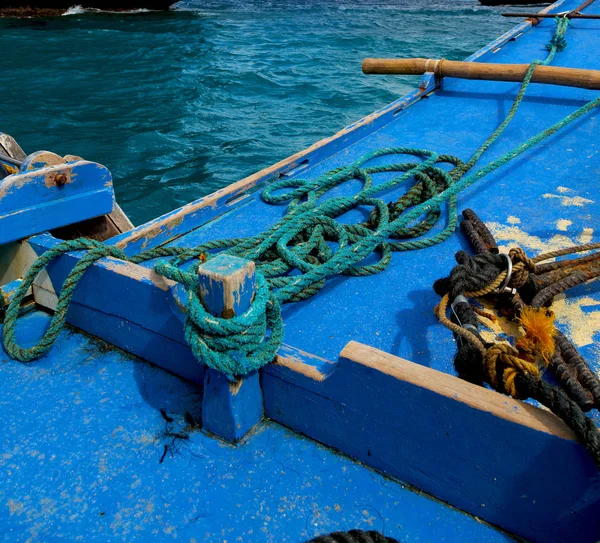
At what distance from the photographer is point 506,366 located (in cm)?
129

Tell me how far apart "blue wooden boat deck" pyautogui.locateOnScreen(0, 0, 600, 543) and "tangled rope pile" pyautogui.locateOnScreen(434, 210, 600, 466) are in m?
0.07

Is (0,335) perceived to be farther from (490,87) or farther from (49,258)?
(490,87)

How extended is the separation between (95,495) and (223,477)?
34 cm

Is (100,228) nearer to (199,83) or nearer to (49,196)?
(49,196)

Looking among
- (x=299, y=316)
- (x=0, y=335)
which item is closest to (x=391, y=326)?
(x=299, y=316)

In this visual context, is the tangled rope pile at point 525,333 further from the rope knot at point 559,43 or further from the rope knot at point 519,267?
the rope knot at point 559,43

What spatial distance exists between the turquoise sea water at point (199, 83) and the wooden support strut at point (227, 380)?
449cm

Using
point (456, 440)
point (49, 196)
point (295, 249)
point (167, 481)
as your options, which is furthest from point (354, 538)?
point (49, 196)

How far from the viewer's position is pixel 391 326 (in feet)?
6.39

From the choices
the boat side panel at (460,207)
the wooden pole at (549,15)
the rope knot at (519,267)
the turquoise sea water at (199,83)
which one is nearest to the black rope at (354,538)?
the boat side panel at (460,207)

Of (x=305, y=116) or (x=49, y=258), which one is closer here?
(x=49, y=258)

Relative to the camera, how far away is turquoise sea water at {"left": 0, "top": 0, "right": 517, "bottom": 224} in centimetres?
706

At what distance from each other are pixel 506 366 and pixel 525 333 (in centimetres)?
46

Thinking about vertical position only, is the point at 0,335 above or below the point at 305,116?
above
